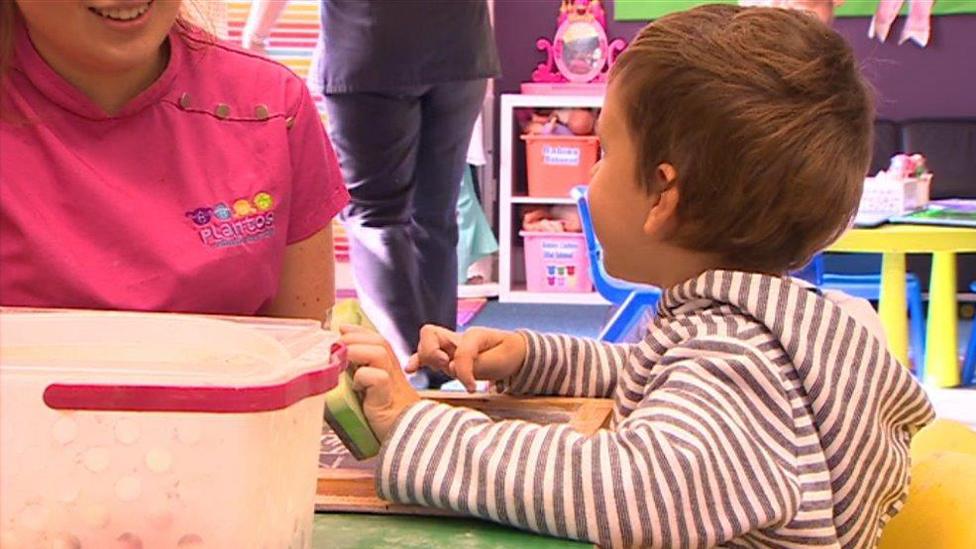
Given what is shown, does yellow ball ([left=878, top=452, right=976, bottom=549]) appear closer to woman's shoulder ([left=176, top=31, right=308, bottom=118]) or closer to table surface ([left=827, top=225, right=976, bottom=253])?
woman's shoulder ([left=176, top=31, right=308, bottom=118])

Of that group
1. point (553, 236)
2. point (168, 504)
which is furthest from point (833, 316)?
point (553, 236)

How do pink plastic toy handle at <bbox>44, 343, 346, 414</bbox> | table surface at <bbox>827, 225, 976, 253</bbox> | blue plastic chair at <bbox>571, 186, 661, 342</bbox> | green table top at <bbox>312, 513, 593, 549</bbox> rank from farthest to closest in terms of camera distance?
blue plastic chair at <bbox>571, 186, 661, 342</bbox>
table surface at <bbox>827, 225, 976, 253</bbox>
green table top at <bbox>312, 513, 593, 549</bbox>
pink plastic toy handle at <bbox>44, 343, 346, 414</bbox>

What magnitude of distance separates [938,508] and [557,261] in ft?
12.3

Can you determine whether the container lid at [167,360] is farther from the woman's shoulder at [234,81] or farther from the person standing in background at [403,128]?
the person standing in background at [403,128]

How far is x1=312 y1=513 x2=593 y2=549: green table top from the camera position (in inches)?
27.8

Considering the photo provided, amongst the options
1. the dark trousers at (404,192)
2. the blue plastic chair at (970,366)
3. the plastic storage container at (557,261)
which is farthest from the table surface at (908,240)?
the plastic storage container at (557,261)

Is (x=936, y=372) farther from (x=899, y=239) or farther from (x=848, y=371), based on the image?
(x=848, y=371)

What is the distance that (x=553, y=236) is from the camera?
4656mm

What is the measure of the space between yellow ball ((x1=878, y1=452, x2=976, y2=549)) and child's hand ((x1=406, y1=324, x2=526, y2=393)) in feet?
1.13

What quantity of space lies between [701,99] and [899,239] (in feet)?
6.44

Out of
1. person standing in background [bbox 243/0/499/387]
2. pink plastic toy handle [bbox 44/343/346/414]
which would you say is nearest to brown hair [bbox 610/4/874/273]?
pink plastic toy handle [bbox 44/343/346/414]

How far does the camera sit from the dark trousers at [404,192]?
220 centimetres

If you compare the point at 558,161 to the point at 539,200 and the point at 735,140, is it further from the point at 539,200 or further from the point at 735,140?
the point at 735,140

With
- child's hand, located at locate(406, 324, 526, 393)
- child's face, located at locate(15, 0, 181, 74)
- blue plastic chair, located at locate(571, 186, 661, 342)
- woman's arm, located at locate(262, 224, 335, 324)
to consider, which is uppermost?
child's face, located at locate(15, 0, 181, 74)
